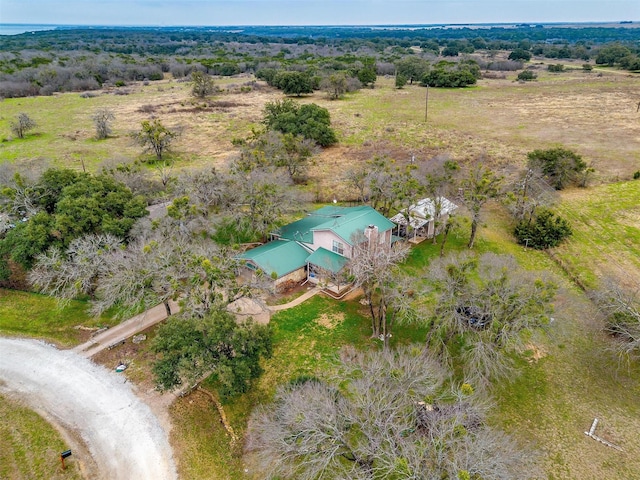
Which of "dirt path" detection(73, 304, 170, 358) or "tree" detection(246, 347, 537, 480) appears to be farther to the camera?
"dirt path" detection(73, 304, 170, 358)

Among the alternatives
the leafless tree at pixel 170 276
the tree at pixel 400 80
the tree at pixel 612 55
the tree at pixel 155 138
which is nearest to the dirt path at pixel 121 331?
the leafless tree at pixel 170 276

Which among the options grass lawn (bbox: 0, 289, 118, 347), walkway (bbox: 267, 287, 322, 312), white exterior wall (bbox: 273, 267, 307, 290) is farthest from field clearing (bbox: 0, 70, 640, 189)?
grass lawn (bbox: 0, 289, 118, 347)

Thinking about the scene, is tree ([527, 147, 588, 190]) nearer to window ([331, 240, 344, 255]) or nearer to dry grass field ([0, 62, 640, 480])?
dry grass field ([0, 62, 640, 480])

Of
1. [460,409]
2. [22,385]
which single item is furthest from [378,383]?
[22,385]

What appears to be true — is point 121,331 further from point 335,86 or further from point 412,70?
point 412,70

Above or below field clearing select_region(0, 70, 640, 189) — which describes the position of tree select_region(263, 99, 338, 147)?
above

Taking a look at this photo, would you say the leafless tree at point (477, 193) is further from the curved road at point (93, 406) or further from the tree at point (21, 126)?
the tree at point (21, 126)

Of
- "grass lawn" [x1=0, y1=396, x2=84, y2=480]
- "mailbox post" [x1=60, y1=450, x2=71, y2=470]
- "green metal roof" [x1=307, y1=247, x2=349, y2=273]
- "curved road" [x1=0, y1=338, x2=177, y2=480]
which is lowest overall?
"curved road" [x1=0, y1=338, x2=177, y2=480]

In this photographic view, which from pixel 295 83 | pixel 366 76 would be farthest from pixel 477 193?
pixel 366 76
